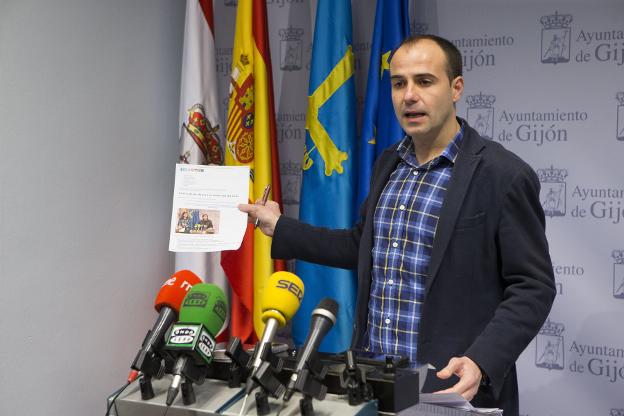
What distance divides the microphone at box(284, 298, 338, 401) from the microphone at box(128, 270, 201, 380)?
274 mm

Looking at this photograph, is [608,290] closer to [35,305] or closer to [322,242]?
[322,242]

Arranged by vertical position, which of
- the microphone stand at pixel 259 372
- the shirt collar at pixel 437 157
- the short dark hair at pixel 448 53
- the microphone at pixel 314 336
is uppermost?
the short dark hair at pixel 448 53

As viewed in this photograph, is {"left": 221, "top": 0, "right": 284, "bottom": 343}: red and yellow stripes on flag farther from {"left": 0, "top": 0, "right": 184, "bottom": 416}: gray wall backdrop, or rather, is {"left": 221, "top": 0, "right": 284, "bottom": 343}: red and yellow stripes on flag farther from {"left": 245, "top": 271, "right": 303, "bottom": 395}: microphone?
A: {"left": 245, "top": 271, "right": 303, "bottom": 395}: microphone

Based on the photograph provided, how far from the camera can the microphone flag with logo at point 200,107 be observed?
3.36 m

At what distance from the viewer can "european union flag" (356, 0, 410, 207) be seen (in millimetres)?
3227

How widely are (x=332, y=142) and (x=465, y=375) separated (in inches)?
71.3

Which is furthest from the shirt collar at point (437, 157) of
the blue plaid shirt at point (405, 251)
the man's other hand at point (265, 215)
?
the man's other hand at point (265, 215)

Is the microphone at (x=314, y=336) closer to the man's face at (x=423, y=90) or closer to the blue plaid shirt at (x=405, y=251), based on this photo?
the blue plaid shirt at (x=405, y=251)

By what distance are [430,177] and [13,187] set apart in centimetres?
143

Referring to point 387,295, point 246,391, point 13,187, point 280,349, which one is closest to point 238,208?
point 387,295

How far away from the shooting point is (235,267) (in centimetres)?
340

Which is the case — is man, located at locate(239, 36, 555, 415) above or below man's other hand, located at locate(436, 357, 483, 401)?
above

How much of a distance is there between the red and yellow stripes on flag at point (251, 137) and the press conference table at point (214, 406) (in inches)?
81.0

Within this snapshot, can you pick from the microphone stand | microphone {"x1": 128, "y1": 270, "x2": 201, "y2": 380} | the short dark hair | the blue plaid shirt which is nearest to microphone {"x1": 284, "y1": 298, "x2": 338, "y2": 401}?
the microphone stand
